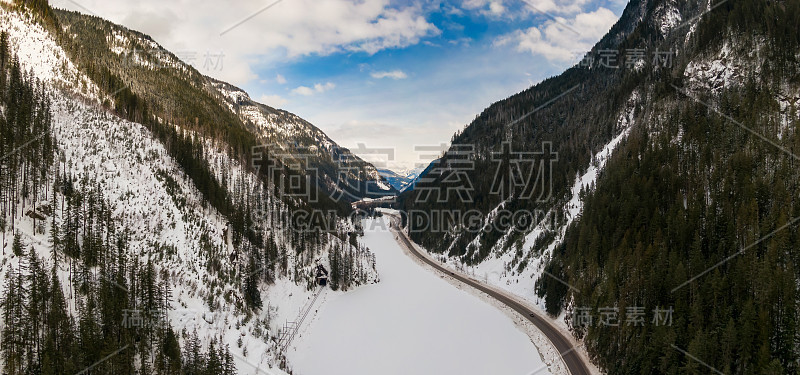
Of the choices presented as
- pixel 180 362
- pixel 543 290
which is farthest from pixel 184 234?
pixel 543 290

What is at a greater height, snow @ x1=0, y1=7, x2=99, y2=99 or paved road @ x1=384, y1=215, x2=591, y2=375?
snow @ x1=0, y1=7, x2=99, y2=99

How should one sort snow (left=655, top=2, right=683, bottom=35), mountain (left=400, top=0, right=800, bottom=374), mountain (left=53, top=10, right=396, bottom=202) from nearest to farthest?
mountain (left=400, top=0, right=800, bottom=374)
mountain (left=53, top=10, right=396, bottom=202)
snow (left=655, top=2, right=683, bottom=35)

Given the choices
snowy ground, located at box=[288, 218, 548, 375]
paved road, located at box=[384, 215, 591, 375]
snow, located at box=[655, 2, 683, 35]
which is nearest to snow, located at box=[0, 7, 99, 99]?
snowy ground, located at box=[288, 218, 548, 375]

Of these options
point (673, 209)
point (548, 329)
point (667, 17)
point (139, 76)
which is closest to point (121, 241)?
point (548, 329)

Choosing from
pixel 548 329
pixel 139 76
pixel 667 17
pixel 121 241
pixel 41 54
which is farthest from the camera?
pixel 667 17

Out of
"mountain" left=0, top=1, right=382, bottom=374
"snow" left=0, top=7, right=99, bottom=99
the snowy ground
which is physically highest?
"snow" left=0, top=7, right=99, bottom=99

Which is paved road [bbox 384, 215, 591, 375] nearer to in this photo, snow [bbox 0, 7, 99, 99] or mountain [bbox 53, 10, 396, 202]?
mountain [bbox 53, 10, 396, 202]

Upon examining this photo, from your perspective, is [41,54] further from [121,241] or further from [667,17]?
[667,17]
